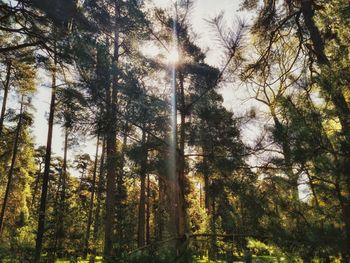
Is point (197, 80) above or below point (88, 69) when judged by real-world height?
above

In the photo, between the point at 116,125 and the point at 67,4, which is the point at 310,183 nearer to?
the point at 116,125

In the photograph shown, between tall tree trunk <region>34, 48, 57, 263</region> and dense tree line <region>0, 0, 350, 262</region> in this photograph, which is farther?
tall tree trunk <region>34, 48, 57, 263</region>

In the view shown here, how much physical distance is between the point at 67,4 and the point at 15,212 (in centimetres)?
2182

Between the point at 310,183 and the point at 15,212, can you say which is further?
the point at 15,212

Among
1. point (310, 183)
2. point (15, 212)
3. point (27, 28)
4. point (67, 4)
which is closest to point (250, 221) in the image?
point (310, 183)

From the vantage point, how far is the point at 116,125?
5203 millimetres

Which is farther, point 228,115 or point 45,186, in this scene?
point 45,186

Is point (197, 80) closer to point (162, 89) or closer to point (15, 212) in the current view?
point (162, 89)

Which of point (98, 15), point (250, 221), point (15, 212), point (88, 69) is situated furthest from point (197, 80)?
point (15, 212)

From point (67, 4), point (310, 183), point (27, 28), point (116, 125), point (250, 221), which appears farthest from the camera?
point (27, 28)

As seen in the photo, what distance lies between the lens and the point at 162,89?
6.36 m

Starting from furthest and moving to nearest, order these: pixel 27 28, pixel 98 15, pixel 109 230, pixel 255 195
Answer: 1. pixel 109 230
2. pixel 98 15
3. pixel 27 28
4. pixel 255 195

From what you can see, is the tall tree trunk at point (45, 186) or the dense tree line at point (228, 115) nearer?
the dense tree line at point (228, 115)

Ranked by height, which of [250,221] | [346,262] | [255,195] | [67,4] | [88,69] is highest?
[67,4]
